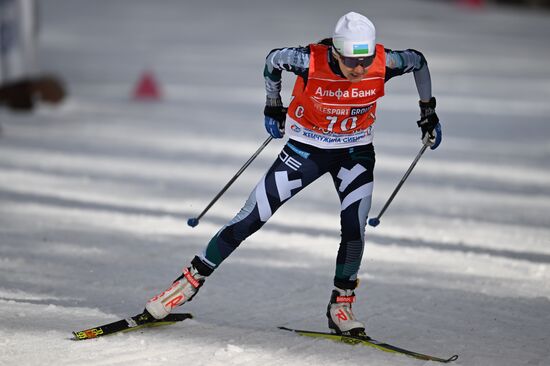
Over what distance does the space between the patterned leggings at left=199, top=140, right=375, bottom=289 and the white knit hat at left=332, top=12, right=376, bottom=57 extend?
1.72ft

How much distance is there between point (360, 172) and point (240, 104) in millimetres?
8798

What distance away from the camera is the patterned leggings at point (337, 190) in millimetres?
5055

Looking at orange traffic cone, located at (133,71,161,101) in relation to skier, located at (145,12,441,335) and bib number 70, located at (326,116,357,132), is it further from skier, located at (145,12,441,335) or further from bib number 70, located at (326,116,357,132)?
bib number 70, located at (326,116,357,132)

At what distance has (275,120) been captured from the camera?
17.3 ft

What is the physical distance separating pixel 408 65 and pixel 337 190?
674 mm

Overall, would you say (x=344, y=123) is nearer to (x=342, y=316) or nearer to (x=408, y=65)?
(x=408, y=65)

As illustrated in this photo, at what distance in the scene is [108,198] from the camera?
865 cm

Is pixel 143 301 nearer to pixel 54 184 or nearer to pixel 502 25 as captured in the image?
pixel 54 184

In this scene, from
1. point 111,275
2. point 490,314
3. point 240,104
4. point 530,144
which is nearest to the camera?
point 490,314

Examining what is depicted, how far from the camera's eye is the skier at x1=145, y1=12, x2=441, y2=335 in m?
4.97

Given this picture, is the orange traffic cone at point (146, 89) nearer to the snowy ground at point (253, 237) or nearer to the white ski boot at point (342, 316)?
the snowy ground at point (253, 237)

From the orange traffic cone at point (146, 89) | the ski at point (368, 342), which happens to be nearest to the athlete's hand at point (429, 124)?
the ski at point (368, 342)

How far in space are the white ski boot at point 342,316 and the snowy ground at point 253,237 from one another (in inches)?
5.3

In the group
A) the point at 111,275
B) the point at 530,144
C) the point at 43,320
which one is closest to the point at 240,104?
the point at 530,144
